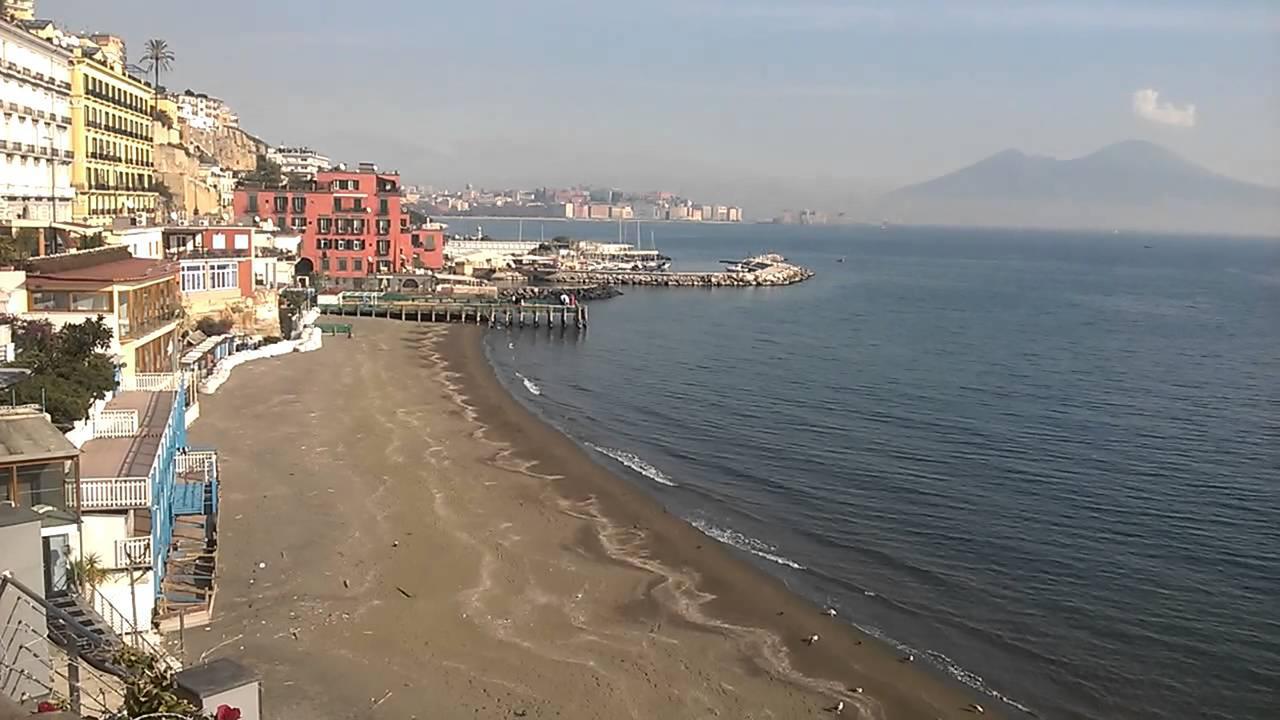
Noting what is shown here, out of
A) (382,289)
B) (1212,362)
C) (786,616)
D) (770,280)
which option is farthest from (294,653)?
(770,280)

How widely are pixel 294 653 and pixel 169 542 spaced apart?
405cm

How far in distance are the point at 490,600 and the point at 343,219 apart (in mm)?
68151

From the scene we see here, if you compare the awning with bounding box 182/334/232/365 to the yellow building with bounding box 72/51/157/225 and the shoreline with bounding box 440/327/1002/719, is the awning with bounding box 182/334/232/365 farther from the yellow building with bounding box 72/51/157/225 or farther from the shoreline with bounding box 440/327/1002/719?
the shoreline with bounding box 440/327/1002/719

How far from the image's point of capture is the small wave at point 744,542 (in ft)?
89.4

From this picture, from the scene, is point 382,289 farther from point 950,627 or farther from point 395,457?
point 950,627

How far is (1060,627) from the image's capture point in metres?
23.8

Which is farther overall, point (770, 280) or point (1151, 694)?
point (770, 280)

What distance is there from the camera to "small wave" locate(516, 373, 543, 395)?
52.4m

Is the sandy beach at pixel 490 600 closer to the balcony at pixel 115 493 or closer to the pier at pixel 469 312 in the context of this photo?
the balcony at pixel 115 493

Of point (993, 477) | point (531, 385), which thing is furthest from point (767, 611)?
point (531, 385)

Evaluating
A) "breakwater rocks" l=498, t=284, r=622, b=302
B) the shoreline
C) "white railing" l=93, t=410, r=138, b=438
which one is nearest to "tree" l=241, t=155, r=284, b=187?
"breakwater rocks" l=498, t=284, r=622, b=302

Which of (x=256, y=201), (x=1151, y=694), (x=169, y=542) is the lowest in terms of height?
(x=1151, y=694)

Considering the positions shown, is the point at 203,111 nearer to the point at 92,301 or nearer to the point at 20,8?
the point at 20,8

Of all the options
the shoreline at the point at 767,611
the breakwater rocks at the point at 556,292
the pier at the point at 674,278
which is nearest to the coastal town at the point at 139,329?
the breakwater rocks at the point at 556,292
